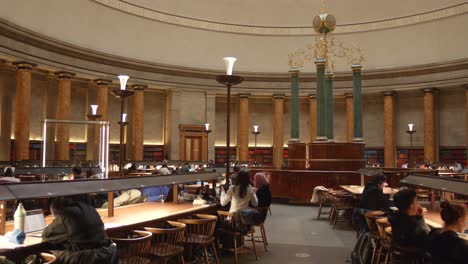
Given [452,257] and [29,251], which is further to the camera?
[29,251]

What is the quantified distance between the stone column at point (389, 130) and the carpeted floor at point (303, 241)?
12.5 meters

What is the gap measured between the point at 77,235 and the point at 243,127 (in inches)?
786

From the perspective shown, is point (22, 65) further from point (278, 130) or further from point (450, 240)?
point (450, 240)

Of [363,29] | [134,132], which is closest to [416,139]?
[363,29]

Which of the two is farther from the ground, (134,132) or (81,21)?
(81,21)

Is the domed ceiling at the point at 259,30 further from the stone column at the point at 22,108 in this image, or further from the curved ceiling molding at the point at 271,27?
the stone column at the point at 22,108

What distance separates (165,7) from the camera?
22.7m

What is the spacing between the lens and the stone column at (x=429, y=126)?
72.0 feet

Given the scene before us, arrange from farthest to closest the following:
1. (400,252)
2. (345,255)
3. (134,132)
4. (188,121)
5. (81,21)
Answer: (188,121) → (134,132) → (81,21) → (345,255) → (400,252)

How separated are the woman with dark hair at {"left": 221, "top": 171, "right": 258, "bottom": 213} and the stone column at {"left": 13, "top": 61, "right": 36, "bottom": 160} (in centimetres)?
1244

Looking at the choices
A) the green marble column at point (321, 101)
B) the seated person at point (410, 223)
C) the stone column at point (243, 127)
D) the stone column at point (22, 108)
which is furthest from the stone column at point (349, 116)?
the seated person at point (410, 223)

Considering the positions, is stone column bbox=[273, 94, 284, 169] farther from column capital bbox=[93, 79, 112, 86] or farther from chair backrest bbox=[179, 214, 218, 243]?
chair backrest bbox=[179, 214, 218, 243]

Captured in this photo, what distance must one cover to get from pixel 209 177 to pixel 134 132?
562 inches

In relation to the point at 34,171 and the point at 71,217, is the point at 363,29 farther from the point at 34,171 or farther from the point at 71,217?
the point at 71,217
